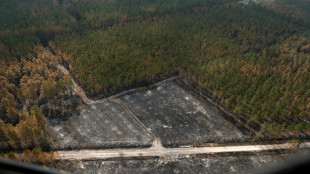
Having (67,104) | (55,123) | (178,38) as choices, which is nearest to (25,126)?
(55,123)

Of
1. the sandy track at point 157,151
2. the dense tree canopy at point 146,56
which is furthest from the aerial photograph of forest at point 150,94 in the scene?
the dense tree canopy at point 146,56

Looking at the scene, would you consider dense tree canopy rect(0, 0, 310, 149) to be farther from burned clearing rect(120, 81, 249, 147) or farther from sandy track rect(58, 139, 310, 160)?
burned clearing rect(120, 81, 249, 147)

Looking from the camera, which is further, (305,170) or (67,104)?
(67,104)

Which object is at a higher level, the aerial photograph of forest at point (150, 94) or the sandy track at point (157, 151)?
the aerial photograph of forest at point (150, 94)

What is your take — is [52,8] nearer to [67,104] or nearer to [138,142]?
[67,104]

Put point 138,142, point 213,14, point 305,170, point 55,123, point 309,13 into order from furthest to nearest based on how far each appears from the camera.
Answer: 1. point 309,13
2. point 213,14
3. point 55,123
4. point 138,142
5. point 305,170

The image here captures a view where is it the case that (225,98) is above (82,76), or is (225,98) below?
below

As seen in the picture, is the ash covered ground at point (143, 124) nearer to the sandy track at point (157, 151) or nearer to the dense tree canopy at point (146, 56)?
the sandy track at point (157, 151)
